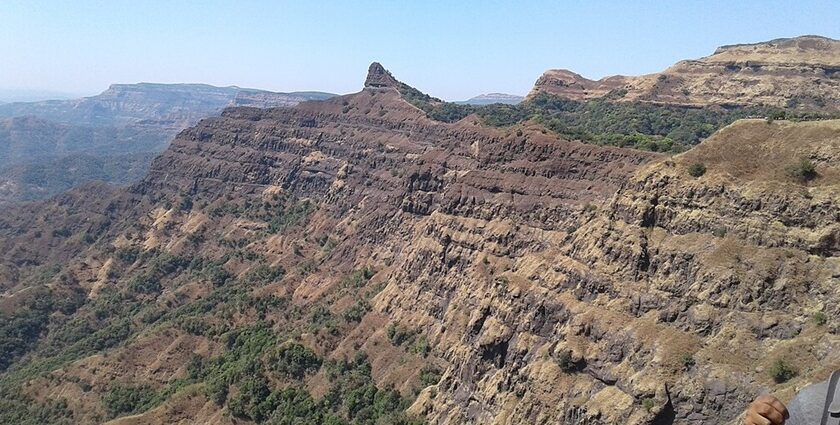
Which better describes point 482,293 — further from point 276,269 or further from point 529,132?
point 276,269

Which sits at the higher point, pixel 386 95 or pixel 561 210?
pixel 386 95

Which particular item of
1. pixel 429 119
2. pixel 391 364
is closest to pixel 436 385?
pixel 391 364

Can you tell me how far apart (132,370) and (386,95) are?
109362mm

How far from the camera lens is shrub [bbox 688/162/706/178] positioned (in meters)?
65.8

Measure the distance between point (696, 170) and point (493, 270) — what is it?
3938cm

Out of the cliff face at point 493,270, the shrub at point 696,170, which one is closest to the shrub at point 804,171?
the cliff face at point 493,270

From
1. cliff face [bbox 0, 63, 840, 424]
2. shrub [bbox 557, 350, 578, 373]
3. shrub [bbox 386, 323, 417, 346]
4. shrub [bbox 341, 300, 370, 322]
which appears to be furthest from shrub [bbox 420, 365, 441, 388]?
shrub [bbox 557, 350, 578, 373]

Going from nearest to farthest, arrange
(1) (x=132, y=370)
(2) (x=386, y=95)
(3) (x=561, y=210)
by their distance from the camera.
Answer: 1. (3) (x=561, y=210)
2. (1) (x=132, y=370)
3. (2) (x=386, y=95)

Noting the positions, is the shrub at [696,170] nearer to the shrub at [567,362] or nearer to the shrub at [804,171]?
the shrub at [804,171]

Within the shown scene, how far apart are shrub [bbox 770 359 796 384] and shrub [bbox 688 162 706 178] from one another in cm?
2194

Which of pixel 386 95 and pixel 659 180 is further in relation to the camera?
pixel 386 95

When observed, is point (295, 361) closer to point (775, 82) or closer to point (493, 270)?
point (493, 270)

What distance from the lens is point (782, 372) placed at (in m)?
49.6

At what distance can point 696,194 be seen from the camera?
64938mm
